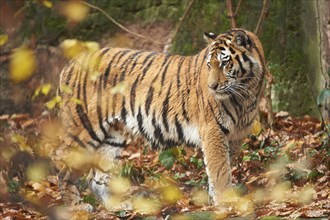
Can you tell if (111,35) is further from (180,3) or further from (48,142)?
(48,142)

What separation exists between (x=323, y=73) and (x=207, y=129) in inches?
98.5

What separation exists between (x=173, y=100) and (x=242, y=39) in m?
1.03

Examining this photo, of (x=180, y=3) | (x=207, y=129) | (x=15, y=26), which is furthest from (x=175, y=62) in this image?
(x=15, y=26)

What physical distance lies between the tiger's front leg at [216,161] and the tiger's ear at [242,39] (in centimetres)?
75

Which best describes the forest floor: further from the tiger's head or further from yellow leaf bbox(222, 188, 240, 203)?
the tiger's head

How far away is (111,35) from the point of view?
36.0ft

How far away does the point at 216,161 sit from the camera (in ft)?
22.8

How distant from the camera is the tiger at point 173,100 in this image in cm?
692

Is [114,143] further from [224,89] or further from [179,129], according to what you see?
[224,89]

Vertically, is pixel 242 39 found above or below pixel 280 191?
above

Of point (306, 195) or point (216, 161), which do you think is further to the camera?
Answer: point (216, 161)

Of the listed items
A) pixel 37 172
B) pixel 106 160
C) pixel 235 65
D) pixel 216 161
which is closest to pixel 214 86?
pixel 235 65

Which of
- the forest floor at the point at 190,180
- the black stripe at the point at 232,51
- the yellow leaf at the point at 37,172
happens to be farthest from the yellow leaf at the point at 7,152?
the black stripe at the point at 232,51

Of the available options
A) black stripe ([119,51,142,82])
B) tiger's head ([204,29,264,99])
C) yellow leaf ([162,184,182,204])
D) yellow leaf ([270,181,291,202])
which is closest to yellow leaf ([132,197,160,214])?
yellow leaf ([162,184,182,204])
